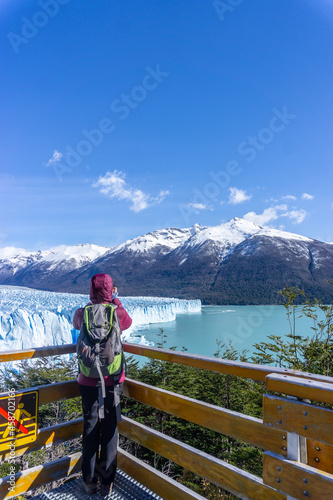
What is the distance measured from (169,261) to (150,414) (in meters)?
99.1

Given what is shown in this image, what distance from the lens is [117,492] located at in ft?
5.63

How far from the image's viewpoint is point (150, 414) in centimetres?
567

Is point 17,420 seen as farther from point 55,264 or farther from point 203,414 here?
point 55,264

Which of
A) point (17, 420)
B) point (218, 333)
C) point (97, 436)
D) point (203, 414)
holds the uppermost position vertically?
point (203, 414)

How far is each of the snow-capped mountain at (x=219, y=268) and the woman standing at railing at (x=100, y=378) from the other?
42.1 metres

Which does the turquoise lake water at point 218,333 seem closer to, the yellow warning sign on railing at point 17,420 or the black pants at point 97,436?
the black pants at point 97,436

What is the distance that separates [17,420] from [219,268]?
8392 cm

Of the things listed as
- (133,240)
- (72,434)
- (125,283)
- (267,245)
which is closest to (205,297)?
(125,283)

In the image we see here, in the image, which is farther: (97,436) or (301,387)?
(97,436)

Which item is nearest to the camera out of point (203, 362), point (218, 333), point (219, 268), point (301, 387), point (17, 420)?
point (301, 387)

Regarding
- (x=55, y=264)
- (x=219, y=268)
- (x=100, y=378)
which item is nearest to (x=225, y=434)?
(x=100, y=378)

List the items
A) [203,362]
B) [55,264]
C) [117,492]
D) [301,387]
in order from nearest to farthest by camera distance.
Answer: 1. [301,387]
2. [203,362]
3. [117,492]
4. [55,264]

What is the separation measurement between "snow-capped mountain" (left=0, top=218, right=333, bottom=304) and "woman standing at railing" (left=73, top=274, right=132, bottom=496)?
42.1 meters

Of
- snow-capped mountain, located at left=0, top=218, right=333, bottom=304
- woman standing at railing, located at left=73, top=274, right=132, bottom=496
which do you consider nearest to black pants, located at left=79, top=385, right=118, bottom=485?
woman standing at railing, located at left=73, top=274, right=132, bottom=496
